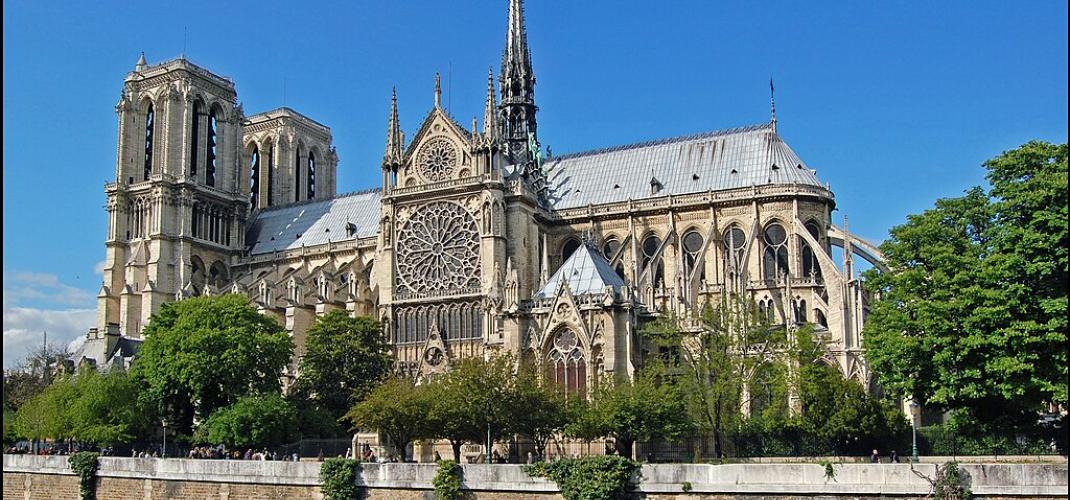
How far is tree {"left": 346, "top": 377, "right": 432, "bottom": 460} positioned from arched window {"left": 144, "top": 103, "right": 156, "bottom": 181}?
4215 centimetres

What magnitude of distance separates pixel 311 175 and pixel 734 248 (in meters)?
45.1

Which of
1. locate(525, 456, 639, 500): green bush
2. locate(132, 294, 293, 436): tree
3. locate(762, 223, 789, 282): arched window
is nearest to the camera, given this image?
locate(525, 456, 639, 500): green bush

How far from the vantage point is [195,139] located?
79812 millimetres

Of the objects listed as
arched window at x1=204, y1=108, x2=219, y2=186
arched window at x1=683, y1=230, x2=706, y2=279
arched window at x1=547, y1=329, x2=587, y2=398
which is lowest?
arched window at x1=547, y1=329, x2=587, y2=398

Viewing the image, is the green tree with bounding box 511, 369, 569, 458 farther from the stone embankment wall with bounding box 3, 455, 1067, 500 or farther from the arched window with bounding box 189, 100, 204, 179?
the arched window with bounding box 189, 100, 204, 179

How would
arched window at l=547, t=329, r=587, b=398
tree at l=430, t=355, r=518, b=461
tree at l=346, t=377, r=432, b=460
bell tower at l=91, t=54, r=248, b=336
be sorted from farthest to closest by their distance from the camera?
bell tower at l=91, t=54, r=248, b=336 < arched window at l=547, t=329, r=587, b=398 < tree at l=346, t=377, r=432, b=460 < tree at l=430, t=355, r=518, b=461

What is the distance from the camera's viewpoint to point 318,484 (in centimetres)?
3641

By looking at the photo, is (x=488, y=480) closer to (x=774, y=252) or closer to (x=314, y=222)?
(x=774, y=252)

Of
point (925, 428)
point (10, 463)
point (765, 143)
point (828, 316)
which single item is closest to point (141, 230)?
point (10, 463)

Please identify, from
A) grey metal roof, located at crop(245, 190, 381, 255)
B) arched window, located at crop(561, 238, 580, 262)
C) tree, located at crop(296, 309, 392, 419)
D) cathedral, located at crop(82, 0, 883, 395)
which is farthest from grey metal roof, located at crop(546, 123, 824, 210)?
tree, located at crop(296, 309, 392, 419)

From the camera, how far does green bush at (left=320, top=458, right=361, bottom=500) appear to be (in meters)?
35.6

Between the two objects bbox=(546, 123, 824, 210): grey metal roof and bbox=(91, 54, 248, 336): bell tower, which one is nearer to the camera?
bbox=(546, 123, 824, 210): grey metal roof

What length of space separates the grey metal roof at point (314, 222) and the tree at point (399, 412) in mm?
31250

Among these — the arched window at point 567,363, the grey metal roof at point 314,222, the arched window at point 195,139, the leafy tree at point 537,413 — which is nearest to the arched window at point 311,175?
the grey metal roof at point 314,222
